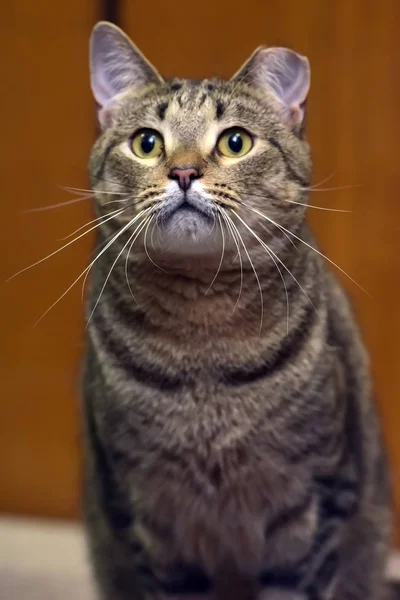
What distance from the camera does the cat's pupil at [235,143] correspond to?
85cm

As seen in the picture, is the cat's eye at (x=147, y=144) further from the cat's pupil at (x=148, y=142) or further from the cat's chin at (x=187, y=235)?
the cat's chin at (x=187, y=235)

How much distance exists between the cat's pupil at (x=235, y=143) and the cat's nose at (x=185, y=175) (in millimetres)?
82

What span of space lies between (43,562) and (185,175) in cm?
90

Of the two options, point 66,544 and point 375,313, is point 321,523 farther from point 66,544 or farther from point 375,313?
point 66,544

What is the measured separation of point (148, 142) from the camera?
869 millimetres

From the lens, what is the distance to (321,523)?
0.93 metres

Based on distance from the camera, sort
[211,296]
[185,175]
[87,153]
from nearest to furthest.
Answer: [185,175], [211,296], [87,153]

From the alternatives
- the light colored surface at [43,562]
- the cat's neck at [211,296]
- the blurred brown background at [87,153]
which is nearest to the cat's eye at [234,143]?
the cat's neck at [211,296]

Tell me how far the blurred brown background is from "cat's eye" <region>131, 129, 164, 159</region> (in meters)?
0.40

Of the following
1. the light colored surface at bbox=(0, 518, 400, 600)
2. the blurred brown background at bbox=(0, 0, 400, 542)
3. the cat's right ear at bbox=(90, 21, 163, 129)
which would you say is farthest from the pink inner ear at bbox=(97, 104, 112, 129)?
the light colored surface at bbox=(0, 518, 400, 600)

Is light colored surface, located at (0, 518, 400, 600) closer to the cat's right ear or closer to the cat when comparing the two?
the cat

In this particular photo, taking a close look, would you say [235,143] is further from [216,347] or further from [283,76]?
[216,347]

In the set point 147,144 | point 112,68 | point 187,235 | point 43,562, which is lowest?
point 43,562

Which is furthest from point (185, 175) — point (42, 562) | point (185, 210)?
point (42, 562)
